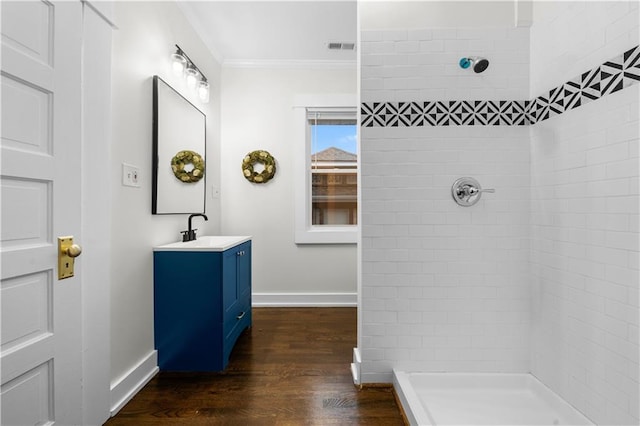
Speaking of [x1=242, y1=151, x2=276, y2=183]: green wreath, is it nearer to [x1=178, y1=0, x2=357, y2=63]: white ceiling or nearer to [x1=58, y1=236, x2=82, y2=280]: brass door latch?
[x1=178, y1=0, x2=357, y2=63]: white ceiling

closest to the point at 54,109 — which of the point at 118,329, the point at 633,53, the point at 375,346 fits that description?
the point at 118,329

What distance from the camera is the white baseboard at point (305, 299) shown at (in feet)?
10.7

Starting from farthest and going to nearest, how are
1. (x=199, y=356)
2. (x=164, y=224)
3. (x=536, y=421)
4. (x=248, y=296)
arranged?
(x=248, y=296)
(x=164, y=224)
(x=199, y=356)
(x=536, y=421)

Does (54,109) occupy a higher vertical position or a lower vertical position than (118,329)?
higher

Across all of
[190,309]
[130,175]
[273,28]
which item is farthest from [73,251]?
[273,28]

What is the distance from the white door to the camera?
0.96 meters

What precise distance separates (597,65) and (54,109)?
2062 millimetres

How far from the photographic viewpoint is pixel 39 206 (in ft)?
3.45

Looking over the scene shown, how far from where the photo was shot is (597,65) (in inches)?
50.8

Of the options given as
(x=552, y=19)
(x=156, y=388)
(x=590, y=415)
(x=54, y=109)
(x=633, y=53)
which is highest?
(x=552, y=19)

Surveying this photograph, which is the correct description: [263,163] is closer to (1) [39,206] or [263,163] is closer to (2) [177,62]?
(2) [177,62]

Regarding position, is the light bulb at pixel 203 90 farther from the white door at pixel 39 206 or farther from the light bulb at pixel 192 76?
the white door at pixel 39 206

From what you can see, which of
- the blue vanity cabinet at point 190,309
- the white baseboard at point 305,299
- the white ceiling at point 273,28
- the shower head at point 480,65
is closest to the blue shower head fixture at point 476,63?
the shower head at point 480,65

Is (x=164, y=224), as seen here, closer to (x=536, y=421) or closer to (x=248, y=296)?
(x=248, y=296)
